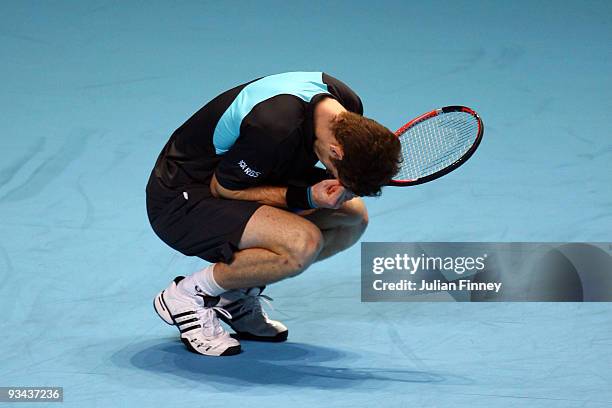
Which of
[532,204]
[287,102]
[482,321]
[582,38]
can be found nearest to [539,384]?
[482,321]

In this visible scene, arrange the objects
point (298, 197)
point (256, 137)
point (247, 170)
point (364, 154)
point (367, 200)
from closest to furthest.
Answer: point (364, 154) < point (256, 137) < point (247, 170) < point (298, 197) < point (367, 200)

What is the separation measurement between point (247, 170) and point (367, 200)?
1596 mm

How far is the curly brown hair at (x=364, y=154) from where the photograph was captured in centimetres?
338

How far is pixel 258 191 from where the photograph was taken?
12.5 feet

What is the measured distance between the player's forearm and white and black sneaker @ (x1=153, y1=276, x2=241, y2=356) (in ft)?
1.21

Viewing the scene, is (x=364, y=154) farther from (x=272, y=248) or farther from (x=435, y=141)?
(x=435, y=141)

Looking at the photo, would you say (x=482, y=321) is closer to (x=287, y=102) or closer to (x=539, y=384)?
(x=539, y=384)

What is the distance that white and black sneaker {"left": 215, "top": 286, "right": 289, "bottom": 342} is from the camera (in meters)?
3.97

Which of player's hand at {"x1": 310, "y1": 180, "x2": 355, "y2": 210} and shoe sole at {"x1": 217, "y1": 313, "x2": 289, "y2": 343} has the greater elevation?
player's hand at {"x1": 310, "y1": 180, "x2": 355, "y2": 210}

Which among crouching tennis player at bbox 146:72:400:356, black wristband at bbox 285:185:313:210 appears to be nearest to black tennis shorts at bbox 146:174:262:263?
crouching tennis player at bbox 146:72:400:356

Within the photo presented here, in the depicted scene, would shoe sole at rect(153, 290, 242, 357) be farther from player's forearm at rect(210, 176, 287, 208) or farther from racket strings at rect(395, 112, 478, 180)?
racket strings at rect(395, 112, 478, 180)

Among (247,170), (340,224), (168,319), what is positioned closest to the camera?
(247,170)

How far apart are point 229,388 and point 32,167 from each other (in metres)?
2.28

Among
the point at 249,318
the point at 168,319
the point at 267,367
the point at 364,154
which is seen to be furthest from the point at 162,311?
the point at 364,154
